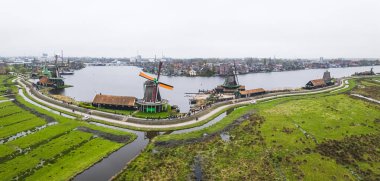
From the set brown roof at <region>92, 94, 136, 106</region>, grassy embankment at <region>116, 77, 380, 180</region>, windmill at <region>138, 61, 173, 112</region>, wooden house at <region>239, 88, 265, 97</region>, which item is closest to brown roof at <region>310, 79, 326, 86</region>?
wooden house at <region>239, 88, 265, 97</region>

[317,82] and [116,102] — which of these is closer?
[116,102]

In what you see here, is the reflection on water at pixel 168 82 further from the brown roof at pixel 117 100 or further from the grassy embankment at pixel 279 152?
the grassy embankment at pixel 279 152

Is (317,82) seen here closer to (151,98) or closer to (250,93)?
(250,93)

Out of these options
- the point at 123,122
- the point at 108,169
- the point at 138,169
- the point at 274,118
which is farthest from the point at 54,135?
the point at 274,118

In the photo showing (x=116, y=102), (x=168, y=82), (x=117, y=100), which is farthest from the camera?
(x=168, y=82)

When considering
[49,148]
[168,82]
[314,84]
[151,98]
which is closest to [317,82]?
[314,84]

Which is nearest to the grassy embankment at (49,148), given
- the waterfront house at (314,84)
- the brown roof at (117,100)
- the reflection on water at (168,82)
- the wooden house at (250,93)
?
the brown roof at (117,100)
